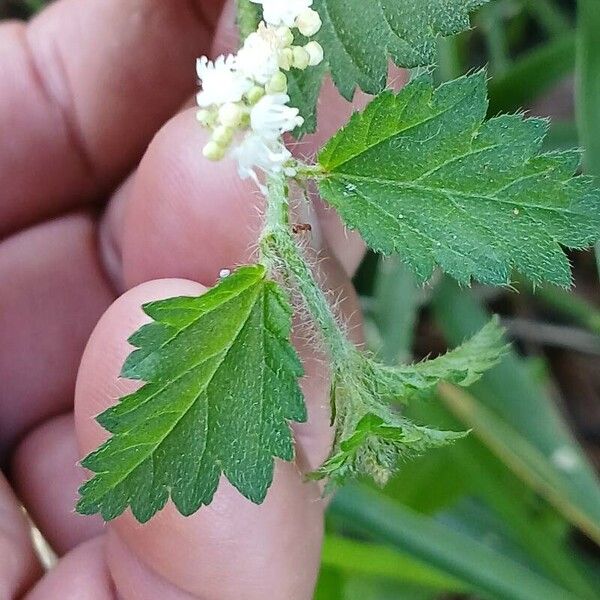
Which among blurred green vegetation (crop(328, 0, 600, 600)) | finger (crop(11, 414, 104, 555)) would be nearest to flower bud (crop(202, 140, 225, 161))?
blurred green vegetation (crop(328, 0, 600, 600))

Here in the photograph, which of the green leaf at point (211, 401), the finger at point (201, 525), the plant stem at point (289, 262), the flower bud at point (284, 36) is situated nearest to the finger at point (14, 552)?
the finger at point (201, 525)

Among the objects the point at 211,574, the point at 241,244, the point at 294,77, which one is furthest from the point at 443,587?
the point at 294,77

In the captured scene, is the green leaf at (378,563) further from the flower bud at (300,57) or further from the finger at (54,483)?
the flower bud at (300,57)

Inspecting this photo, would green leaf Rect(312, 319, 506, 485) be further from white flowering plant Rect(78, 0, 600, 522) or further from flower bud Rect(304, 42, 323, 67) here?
flower bud Rect(304, 42, 323, 67)

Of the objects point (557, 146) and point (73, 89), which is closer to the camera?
Answer: point (73, 89)

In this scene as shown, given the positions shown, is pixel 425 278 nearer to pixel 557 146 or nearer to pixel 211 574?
pixel 211 574

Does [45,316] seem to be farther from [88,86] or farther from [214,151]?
[214,151]
